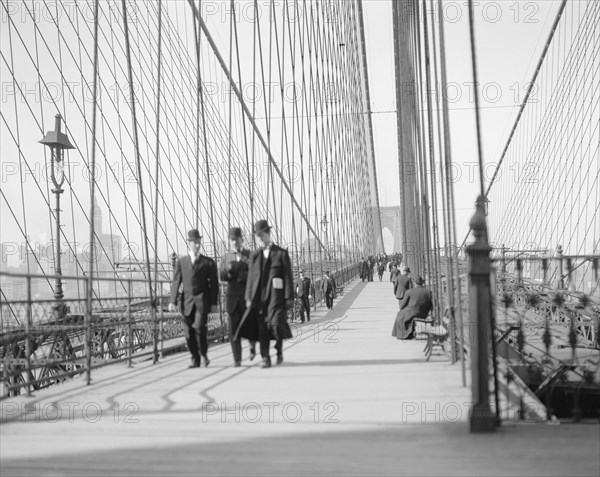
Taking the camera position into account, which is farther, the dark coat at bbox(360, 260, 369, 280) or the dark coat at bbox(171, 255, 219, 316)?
the dark coat at bbox(360, 260, 369, 280)

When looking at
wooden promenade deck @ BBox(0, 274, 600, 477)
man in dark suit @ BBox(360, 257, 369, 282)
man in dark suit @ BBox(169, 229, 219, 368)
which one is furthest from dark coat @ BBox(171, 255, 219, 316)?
man in dark suit @ BBox(360, 257, 369, 282)

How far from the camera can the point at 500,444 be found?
2.93 m

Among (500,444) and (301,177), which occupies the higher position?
(301,177)

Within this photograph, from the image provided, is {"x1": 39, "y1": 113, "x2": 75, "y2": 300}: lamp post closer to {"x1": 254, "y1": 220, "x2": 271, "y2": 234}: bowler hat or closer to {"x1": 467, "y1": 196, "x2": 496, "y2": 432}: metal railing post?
{"x1": 254, "y1": 220, "x2": 271, "y2": 234}: bowler hat

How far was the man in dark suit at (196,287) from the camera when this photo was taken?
5.44 m

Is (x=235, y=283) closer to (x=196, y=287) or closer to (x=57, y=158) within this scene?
(x=196, y=287)

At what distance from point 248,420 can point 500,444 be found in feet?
3.78

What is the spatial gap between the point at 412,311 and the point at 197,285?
3360 mm

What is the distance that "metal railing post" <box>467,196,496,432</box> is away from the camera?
10.3 feet

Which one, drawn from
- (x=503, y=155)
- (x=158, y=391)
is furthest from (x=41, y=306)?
(x=503, y=155)

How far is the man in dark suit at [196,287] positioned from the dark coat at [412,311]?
3.09 m

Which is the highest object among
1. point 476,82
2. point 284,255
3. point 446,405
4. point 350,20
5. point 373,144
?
point 350,20

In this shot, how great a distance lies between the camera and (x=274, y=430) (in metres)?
3.29

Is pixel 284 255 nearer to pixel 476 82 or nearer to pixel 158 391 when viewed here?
pixel 158 391
